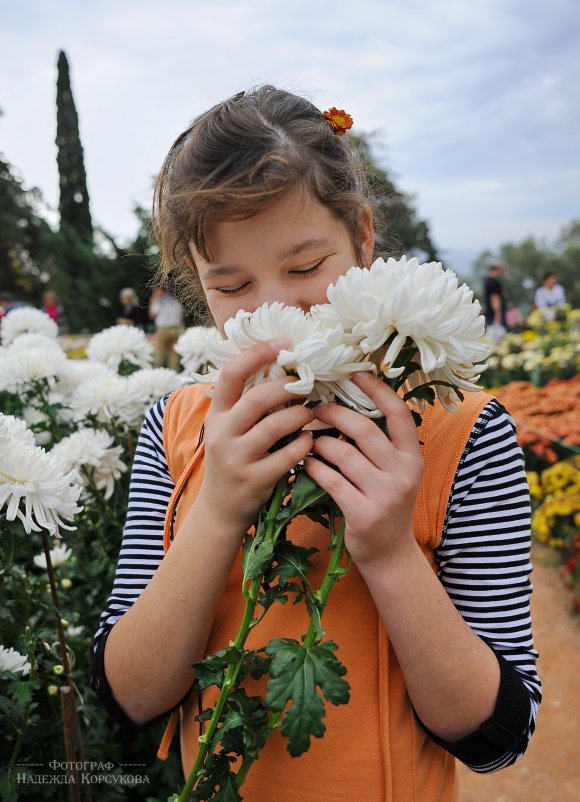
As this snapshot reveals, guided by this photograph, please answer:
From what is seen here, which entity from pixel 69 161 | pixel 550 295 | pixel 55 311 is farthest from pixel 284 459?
pixel 69 161

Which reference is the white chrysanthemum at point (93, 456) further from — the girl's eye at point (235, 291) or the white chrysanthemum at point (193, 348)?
the girl's eye at point (235, 291)

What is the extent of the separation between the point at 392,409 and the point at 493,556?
0.39 meters

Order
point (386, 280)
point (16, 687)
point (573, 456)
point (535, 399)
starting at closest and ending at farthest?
point (386, 280)
point (16, 687)
point (573, 456)
point (535, 399)

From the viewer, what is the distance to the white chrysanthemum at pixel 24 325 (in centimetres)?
316

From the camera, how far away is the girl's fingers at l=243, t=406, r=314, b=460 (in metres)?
0.79

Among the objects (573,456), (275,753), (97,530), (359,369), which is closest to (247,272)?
(359,369)

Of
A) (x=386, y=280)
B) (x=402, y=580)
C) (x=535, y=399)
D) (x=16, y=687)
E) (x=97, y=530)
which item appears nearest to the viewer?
(x=386, y=280)

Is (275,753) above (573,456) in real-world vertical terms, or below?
above

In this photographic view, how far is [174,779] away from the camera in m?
1.81

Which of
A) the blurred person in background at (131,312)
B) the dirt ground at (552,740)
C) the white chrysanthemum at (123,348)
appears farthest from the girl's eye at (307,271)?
the blurred person in background at (131,312)

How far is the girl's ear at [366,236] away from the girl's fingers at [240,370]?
0.55 metres

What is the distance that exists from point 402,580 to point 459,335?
0.34 meters

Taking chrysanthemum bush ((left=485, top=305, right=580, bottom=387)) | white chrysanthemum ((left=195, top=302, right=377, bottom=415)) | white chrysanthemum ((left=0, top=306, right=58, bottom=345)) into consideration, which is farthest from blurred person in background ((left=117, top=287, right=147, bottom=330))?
white chrysanthemum ((left=195, top=302, right=377, bottom=415))

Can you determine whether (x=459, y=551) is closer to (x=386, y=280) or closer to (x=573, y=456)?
(x=386, y=280)
